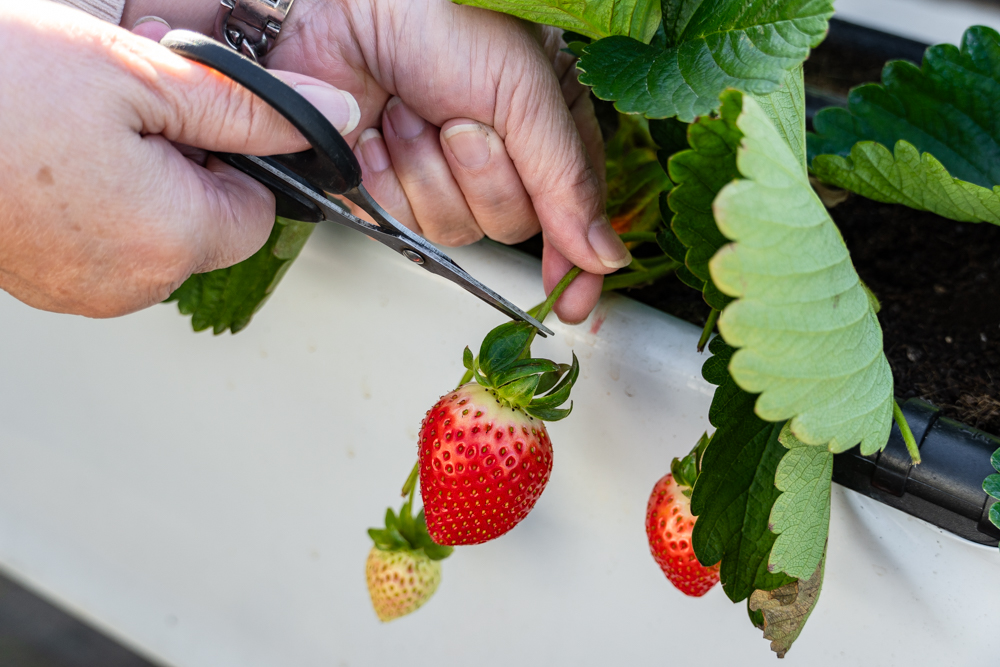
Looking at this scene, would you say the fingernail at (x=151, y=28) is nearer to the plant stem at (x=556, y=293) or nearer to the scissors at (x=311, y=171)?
the scissors at (x=311, y=171)

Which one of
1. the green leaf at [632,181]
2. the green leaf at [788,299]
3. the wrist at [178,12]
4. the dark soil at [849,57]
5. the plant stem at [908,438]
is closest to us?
the green leaf at [788,299]

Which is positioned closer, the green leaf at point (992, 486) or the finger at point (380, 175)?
the green leaf at point (992, 486)

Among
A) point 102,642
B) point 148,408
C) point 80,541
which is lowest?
point 102,642

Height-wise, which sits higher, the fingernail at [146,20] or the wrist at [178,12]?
the fingernail at [146,20]

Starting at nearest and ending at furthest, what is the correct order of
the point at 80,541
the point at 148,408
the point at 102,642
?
the point at 148,408, the point at 80,541, the point at 102,642

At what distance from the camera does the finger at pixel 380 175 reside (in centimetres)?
55

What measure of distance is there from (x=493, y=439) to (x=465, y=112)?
0.67 feet

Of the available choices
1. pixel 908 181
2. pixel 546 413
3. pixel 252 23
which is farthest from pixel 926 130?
pixel 252 23

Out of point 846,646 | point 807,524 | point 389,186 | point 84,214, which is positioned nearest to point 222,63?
point 84,214

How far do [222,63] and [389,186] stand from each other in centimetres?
22

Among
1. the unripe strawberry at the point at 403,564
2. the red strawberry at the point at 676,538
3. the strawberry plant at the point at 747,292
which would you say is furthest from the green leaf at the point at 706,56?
the unripe strawberry at the point at 403,564

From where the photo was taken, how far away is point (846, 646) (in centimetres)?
47

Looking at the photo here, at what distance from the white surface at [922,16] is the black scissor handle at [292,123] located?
62 centimetres

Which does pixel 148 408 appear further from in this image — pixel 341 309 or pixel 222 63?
pixel 222 63
